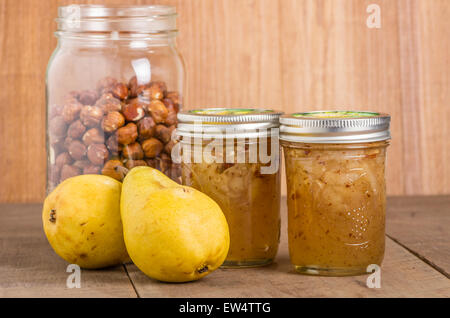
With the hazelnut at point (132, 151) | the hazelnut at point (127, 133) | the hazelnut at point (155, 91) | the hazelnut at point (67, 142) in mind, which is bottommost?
the hazelnut at point (132, 151)

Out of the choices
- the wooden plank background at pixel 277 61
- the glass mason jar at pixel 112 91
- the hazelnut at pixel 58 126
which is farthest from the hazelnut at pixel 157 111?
the wooden plank background at pixel 277 61

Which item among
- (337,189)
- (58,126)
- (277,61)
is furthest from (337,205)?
(277,61)

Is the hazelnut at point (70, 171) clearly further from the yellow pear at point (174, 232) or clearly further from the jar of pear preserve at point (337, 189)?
the jar of pear preserve at point (337, 189)

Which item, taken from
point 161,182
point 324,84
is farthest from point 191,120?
point 324,84

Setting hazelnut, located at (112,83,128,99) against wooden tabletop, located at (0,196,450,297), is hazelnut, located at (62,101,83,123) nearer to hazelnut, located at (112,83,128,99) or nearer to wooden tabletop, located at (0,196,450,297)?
hazelnut, located at (112,83,128,99)

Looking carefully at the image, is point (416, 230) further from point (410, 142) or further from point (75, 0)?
point (75, 0)

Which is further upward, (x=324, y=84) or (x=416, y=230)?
(x=324, y=84)
